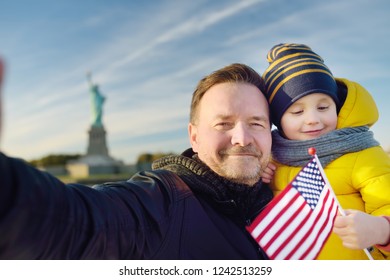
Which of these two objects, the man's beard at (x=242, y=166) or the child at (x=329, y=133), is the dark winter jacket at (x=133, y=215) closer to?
the man's beard at (x=242, y=166)

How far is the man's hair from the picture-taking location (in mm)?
1605

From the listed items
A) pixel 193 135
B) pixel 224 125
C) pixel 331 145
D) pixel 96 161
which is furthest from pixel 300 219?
pixel 96 161

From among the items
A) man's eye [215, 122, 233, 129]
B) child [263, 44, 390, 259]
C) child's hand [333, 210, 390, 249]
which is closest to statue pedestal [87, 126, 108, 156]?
child [263, 44, 390, 259]

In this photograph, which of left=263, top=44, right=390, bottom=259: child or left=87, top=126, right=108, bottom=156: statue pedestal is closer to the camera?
left=263, top=44, right=390, bottom=259: child

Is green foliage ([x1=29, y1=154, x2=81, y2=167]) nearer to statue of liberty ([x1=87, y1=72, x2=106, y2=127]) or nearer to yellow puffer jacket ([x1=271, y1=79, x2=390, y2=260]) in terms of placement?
statue of liberty ([x1=87, y1=72, x2=106, y2=127])

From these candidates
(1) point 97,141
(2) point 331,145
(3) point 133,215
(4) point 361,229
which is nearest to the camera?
(3) point 133,215

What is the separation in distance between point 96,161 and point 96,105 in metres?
3.52

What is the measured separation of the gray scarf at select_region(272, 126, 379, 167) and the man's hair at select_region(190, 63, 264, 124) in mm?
279

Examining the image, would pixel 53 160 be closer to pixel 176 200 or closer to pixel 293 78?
pixel 293 78

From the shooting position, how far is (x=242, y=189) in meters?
1.48

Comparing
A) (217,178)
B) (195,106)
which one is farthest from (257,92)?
(217,178)

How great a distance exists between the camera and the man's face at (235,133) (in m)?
1.48

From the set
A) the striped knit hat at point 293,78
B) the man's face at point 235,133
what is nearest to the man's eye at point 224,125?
the man's face at point 235,133

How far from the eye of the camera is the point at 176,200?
4.39ft
